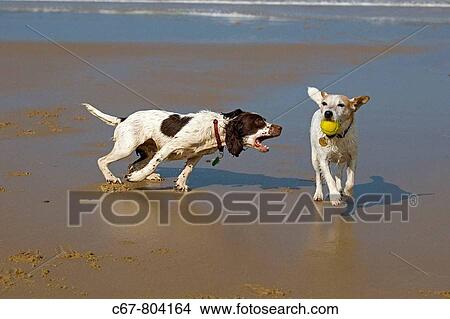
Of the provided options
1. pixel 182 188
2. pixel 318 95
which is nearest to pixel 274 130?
pixel 318 95

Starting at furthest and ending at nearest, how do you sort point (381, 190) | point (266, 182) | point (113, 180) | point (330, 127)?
point (266, 182) → point (113, 180) → point (381, 190) → point (330, 127)

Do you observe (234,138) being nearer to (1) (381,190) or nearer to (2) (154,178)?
(2) (154,178)

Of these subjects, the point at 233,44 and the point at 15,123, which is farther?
the point at 233,44

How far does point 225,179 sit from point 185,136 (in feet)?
2.41

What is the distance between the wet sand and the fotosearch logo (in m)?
0.11

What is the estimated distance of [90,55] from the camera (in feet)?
55.6

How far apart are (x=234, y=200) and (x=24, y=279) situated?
8.58 feet

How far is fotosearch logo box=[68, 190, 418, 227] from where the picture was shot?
7.50 meters

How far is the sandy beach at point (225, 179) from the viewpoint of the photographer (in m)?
6.02

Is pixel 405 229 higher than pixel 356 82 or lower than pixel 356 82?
lower

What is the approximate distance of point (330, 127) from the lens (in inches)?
307

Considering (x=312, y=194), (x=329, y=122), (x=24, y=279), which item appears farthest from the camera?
(x=312, y=194)
